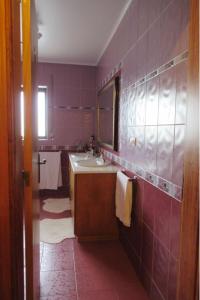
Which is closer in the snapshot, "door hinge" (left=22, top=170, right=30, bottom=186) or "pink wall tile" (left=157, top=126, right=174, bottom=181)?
"door hinge" (left=22, top=170, right=30, bottom=186)

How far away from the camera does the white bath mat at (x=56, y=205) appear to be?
3.42m

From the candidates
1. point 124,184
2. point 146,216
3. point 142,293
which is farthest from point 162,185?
point 142,293

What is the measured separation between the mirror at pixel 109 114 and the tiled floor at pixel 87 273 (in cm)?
Answer: 109

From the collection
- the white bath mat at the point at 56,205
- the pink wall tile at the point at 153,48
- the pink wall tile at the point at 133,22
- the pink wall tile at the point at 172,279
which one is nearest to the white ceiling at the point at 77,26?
the pink wall tile at the point at 133,22

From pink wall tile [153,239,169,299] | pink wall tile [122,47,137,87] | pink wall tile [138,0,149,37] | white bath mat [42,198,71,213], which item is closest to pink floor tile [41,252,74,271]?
pink wall tile [153,239,169,299]

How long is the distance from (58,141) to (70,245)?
2.12 m

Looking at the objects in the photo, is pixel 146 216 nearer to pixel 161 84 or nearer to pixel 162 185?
pixel 162 185

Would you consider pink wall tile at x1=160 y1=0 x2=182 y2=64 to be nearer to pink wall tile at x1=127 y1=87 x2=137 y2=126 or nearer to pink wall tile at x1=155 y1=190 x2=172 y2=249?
pink wall tile at x1=127 y1=87 x2=137 y2=126

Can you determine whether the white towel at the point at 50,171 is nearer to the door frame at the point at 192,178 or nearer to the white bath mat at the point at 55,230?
the white bath mat at the point at 55,230

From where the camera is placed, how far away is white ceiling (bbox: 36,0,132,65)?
223 centimetres

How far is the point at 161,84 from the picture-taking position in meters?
1.50

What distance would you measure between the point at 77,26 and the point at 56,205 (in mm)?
2459

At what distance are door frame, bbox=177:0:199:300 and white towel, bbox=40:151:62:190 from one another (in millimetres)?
3314

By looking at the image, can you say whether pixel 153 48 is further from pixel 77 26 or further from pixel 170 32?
pixel 77 26
